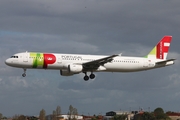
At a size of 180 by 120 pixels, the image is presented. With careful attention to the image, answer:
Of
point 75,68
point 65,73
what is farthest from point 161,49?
point 75,68

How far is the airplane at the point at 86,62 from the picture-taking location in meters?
82.4

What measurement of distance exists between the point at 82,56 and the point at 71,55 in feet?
7.34

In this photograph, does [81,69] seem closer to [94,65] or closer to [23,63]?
[94,65]

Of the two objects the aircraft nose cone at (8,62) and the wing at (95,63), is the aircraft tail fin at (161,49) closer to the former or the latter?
the wing at (95,63)

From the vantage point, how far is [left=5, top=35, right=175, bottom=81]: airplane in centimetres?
8238

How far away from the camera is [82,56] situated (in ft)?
284

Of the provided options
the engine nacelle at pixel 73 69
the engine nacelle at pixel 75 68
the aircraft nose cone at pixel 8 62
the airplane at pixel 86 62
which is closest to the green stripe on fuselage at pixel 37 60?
the airplane at pixel 86 62

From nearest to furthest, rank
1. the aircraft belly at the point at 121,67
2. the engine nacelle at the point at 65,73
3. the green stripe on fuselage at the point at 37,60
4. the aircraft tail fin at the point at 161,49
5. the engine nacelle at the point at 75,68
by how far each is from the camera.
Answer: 1. the green stripe on fuselage at the point at 37,60
2. the engine nacelle at the point at 75,68
3. the engine nacelle at the point at 65,73
4. the aircraft belly at the point at 121,67
5. the aircraft tail fin at the point at 161,49

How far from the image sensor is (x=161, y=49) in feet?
317

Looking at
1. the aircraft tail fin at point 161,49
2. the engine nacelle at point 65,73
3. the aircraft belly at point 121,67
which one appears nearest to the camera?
the engine nacelle at point 65,73

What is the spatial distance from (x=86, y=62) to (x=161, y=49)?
1909cm

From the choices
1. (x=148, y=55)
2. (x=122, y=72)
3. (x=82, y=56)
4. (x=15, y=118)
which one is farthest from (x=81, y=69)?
(x=15, y=118)

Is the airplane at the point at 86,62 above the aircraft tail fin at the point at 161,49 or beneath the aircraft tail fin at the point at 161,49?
beneath

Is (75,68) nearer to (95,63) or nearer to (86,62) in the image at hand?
(86,62)
